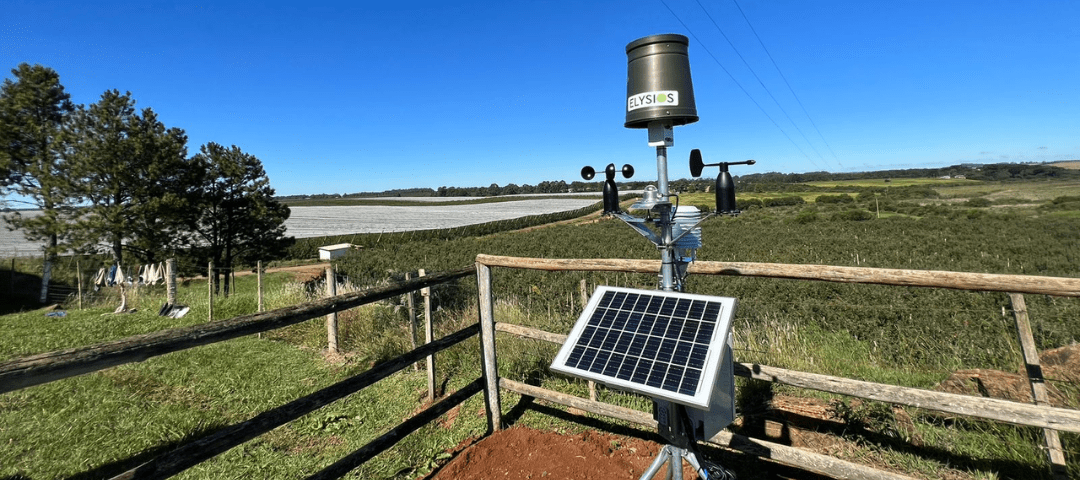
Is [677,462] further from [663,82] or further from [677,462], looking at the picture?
[663,82]

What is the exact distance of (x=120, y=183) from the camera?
68.0 feet

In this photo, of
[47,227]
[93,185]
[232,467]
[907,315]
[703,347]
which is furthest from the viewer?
[93,185]

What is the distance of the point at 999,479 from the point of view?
2803mm

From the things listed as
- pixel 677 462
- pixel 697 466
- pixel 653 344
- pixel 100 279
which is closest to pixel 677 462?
pixel 677 462

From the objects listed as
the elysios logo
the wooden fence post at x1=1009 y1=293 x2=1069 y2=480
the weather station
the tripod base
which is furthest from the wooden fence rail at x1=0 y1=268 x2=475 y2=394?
the wooden fence post at x1=1009 y1=293 x2=1069 y2=480

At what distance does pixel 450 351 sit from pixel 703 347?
14.3ft

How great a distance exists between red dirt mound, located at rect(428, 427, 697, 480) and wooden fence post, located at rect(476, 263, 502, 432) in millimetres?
191

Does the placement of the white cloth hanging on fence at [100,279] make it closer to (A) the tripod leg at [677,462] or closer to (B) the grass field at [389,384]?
(B) the grass field at [389,384]

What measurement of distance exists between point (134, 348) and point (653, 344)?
215 cm

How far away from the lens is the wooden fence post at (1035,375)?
230cm

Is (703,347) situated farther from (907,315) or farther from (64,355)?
(907,315)

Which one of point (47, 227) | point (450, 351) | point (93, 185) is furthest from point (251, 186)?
point (450, 351)

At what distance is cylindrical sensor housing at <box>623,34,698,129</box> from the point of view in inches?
97.4

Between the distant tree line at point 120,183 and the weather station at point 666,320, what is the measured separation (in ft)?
77.8
